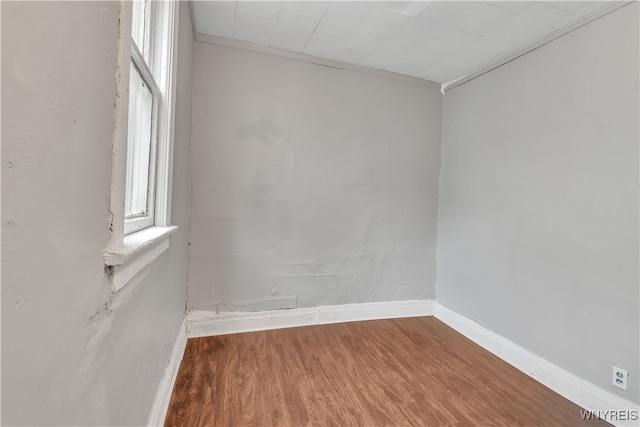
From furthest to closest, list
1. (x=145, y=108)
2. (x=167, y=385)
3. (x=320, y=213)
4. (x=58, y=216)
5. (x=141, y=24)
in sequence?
(x=320, y=213) → (x=167, y=385) → (x=145, y=108) → (x=141, y=24) → (x=58, y=216)

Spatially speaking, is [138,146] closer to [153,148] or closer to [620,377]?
[153,148]

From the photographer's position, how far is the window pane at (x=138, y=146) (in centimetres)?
108

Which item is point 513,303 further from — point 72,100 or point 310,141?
point 72,100

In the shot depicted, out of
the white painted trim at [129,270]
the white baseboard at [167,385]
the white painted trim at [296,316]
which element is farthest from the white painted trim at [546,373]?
the white painted trim at [129,270]

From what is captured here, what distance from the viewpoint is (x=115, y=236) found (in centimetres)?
70

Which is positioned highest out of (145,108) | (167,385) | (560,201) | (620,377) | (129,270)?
(145,108)

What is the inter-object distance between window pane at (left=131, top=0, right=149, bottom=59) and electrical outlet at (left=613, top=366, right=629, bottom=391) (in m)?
2.87

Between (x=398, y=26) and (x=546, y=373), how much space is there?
2648mm

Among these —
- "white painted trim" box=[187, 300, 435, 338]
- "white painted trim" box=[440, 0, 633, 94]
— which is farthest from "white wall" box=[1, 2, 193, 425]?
"white painted trim" box=[440, 0, 633, 94]

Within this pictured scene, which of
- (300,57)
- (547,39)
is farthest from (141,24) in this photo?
(547,39)

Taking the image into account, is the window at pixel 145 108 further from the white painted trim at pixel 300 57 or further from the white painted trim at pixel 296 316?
the white painted trim at pixel 296 316

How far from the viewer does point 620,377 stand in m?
1.54

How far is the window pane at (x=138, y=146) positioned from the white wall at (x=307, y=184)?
101 cm

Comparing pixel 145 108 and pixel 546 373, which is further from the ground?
pixel 145 108
